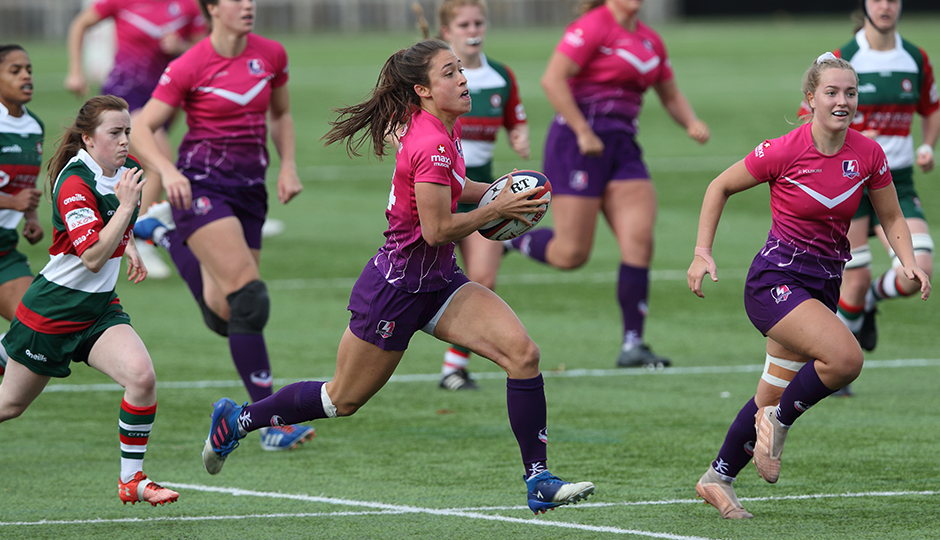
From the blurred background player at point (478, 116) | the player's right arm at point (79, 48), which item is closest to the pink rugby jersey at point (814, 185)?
the blurred background player at point (478, 116)

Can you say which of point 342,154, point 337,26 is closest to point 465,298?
point 342,154

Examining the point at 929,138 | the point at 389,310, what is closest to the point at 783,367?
the point at 389,310

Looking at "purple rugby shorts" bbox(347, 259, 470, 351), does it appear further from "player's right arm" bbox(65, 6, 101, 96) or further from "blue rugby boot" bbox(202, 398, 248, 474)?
"player's right arm" bbox(65, 6, 101, 96)

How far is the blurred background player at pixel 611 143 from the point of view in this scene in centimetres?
898

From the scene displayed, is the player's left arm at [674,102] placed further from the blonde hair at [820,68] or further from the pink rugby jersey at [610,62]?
the blonde hair at [820,68]

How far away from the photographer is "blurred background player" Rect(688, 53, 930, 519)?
17.8 feet

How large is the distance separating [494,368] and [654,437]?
7.46 feet

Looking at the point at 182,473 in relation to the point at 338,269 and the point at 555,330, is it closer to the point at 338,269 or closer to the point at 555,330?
the point at 555,330

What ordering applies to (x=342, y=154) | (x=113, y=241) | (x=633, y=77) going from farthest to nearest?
(x=342, y=154)
(x=633, y=77)
(x=113, y=241)

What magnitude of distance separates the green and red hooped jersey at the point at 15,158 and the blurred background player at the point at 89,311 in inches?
48.3

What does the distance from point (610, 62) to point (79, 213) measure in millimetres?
4473

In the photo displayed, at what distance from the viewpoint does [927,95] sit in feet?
26.9

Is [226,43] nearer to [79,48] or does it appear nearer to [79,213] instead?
[79,213]

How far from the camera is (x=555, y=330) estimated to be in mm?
10258
